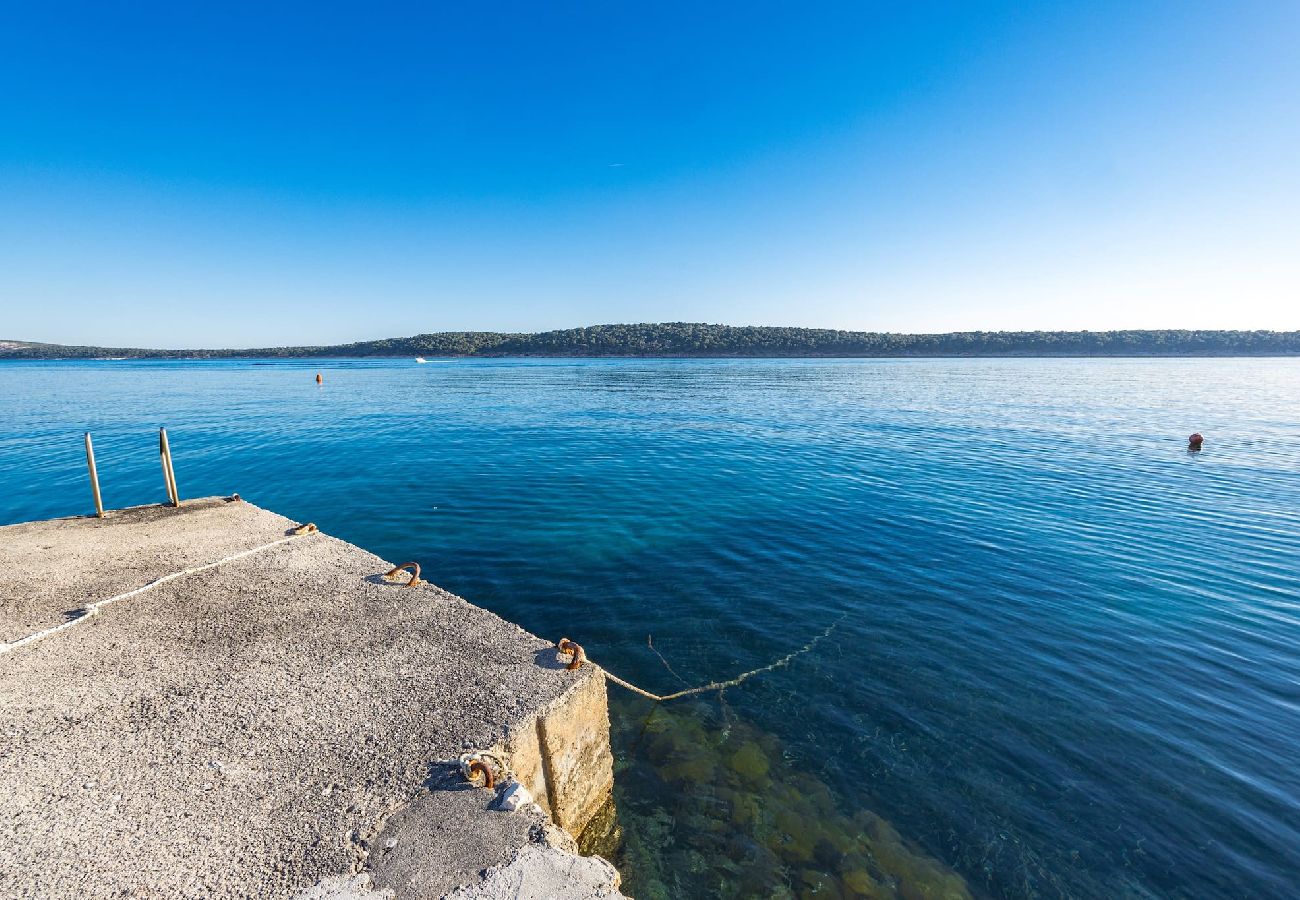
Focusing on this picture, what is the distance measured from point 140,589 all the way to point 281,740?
179 inches

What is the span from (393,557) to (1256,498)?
25279mm

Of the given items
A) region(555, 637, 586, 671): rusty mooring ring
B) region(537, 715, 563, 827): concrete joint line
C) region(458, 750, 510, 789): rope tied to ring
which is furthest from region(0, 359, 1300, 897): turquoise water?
region(458, 750, 510, 789): rope tied to ring

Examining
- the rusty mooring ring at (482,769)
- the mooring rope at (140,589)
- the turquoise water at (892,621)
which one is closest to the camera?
the rusty mooring ring at (482,769)

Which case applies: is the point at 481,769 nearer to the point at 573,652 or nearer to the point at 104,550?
the point at 573,652

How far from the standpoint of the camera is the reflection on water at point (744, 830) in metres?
5.04

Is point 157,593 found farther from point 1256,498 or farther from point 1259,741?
point 1256,498

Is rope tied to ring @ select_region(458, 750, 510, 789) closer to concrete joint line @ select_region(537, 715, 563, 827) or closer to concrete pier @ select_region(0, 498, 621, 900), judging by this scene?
concrete pier @ select_region(0, 498, 621, 900)

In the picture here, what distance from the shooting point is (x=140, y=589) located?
22.8 ft

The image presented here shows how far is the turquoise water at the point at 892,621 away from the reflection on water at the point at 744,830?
1.1 inches

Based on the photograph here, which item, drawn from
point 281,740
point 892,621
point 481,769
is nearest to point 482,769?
point 481,769

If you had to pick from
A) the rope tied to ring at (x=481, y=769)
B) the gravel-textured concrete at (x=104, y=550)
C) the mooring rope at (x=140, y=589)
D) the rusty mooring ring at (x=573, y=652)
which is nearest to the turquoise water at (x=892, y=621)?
the rusty mooring ring at (x=573, y=652)

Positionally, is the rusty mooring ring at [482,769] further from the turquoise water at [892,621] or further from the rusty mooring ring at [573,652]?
the turquoise water at [892,621]

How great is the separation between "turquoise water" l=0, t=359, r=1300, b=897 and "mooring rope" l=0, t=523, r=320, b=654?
9.22 feet

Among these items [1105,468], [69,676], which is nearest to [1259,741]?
[69,676]
